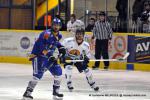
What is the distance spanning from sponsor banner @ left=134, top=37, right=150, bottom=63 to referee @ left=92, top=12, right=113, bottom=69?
0.95m

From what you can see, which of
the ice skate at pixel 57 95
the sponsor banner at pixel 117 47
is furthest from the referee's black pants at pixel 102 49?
the ice skate at pixel 57 95

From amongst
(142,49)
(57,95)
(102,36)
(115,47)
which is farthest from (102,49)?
(57,95)

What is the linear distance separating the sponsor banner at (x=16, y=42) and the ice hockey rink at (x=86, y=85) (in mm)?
1502

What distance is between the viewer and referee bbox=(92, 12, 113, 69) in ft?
66.2

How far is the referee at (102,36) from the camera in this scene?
20.2 meters

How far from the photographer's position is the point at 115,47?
20578mm

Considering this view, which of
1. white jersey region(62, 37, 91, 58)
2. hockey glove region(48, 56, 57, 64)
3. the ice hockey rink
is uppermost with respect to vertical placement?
white jersey region(62, 37, 91, 58)

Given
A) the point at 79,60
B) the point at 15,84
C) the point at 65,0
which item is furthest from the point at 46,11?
the point at 79,60

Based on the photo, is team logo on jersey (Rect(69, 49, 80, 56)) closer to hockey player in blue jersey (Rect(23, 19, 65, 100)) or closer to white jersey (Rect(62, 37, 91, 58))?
white jersey (Rect(62, 37, 91, 58))

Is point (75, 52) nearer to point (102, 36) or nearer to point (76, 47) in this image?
point (76, 47)

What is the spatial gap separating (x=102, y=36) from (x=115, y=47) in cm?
68

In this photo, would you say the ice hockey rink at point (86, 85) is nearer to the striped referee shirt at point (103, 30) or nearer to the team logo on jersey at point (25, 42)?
the striped referee shirt at point (103, 30)

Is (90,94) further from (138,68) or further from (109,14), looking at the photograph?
(109,14)

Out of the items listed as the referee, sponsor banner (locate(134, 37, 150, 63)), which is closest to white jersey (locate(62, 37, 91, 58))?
the referee
